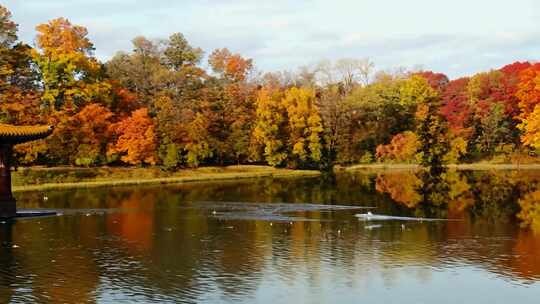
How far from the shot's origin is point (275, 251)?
24.1 m

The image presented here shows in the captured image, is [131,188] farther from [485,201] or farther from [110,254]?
[110,254]

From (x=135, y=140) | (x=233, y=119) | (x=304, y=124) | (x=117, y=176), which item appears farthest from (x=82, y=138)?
(x=304, y=124)

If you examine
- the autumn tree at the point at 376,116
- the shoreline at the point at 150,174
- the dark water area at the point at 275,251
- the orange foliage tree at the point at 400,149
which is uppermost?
the autumn tree at the point at 376,116

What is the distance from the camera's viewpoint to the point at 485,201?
1614 inches

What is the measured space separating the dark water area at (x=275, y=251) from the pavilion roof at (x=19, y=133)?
13.6ft

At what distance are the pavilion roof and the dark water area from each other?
4.13 meters

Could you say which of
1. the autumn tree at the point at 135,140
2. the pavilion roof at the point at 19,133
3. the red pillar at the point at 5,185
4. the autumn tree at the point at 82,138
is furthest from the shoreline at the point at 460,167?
the red pillar at the point at 5,185

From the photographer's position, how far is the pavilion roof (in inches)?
1275

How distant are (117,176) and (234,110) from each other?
2084 centimetres

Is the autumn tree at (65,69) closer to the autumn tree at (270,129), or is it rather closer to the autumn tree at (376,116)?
the autumn tree at (270,129)

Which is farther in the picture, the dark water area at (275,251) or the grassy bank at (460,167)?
the grassy bank at (460,167)

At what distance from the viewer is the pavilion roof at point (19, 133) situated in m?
32.4

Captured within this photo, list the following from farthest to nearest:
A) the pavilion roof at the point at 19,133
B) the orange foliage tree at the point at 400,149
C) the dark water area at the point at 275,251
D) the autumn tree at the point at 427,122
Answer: the orange foliage tree at the point at 400,149
the autumn tree at the point at 427,122
the pavilion roof at the point at 19,133
the dark water area at the point at 275,251

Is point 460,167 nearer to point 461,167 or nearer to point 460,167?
point 460,167
